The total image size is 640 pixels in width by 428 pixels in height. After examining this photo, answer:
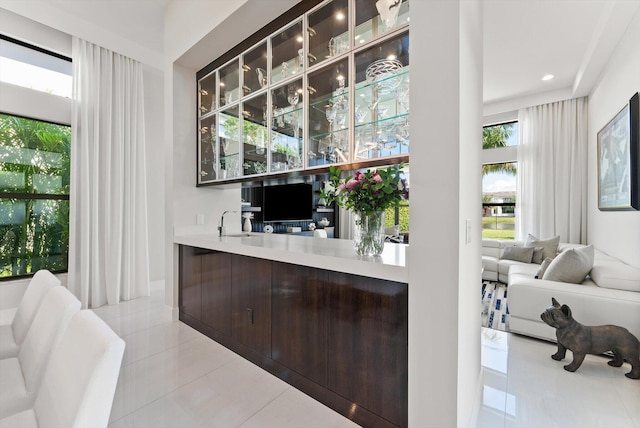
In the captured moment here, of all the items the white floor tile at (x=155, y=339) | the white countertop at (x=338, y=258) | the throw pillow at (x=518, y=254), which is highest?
the white countertop at (x=338, y=258)

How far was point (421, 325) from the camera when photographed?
1.29 meters

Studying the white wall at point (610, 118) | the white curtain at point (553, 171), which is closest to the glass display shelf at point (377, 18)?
the white wall at point (610, 118)

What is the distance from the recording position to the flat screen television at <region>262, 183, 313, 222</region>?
5953 millimetres

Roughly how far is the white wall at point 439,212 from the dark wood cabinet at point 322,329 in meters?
0.12

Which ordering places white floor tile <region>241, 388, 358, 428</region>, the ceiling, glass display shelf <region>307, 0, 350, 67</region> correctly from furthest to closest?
1. the ceiling
2. glass display shelf <region>307, 0, 350, 67</region>
3. white floor tile <region>241, 388, 358, 428</region>

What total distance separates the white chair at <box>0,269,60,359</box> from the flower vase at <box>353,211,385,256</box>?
1.59m

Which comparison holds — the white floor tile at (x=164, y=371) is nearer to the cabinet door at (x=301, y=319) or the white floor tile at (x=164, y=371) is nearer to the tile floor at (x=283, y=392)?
the tile floor at (x=283, y=392)

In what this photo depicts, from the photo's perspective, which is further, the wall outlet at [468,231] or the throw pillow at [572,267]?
the throw pillow at [572,267]

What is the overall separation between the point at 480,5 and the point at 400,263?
62.4 inches

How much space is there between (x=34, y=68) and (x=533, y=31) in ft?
19.6

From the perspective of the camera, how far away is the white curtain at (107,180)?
3588 millimetres

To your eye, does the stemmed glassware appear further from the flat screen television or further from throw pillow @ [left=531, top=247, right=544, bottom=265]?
throw pillow @ [left=531, top=247, right=544, bottom=265]

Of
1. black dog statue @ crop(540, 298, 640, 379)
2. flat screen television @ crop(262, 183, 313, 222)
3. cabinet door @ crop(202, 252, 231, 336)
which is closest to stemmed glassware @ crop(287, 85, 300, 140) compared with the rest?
cabinet door @ crop(202, 252, 231, 336)

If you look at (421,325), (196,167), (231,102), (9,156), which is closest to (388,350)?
(421,325)
